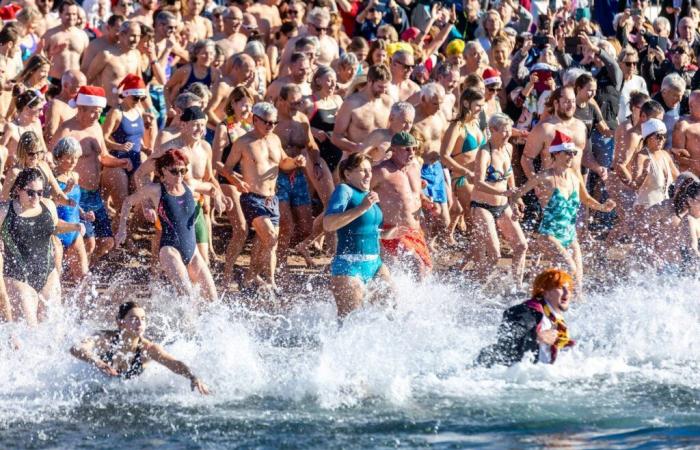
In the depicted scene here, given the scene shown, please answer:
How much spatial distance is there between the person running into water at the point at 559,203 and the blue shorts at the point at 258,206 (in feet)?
6.38

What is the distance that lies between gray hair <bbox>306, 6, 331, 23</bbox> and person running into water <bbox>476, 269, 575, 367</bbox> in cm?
601

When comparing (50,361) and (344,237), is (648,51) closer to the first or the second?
(344,237)

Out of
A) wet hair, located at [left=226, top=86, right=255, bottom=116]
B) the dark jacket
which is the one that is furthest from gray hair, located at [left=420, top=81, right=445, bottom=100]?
the dark jacket

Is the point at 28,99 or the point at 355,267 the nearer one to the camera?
the point at 355,267

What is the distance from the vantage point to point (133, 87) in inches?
483

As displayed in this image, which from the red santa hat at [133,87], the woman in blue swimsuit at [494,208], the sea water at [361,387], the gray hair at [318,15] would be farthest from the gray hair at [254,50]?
the sea water at [361,387]

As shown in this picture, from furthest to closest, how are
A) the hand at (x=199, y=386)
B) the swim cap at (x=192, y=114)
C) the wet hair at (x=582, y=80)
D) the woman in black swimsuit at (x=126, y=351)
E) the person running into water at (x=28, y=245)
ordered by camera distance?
the wet hair at (x=582, y=80) < the swim cap at (x=192, y=114) < the person running into water at (x=28, y=245) < the woman in black swimsuit at (x=126, y=351) < the hand at (x=199, y=386)

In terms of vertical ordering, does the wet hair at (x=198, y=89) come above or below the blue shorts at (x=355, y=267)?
above

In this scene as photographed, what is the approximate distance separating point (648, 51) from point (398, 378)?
7554 millimetres

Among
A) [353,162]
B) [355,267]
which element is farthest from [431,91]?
[355,267]

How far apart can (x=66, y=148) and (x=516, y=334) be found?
407 cm

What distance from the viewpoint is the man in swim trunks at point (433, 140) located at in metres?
12.4

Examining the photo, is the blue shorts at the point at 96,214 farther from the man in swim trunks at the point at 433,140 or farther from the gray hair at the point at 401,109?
the man in swim trunks at the point at 433,140

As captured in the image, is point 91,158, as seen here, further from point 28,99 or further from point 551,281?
point 551,281
